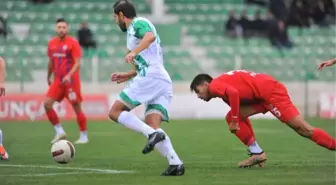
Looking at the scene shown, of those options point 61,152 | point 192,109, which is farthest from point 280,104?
point 192,109

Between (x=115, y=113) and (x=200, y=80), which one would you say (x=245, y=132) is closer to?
(x=200, y=80)

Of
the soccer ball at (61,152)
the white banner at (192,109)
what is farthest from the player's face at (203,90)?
the white banner at (192,109)

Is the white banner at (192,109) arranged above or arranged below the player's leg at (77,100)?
below

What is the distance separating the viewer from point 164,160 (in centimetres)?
1446

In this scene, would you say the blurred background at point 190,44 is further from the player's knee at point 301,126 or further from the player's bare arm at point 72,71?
the player's knee at point 301,126

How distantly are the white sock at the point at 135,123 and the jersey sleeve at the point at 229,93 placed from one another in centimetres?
114

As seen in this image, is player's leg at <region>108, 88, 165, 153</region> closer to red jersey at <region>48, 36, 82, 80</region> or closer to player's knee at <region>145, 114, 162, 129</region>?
player's knee at <region>145, 114, 162, 129</region>

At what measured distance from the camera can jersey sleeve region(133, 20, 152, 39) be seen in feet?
37.6

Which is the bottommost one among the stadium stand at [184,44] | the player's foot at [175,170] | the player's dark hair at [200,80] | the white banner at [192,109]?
the white banner at [192,109]

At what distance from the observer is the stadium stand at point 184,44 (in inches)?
1176

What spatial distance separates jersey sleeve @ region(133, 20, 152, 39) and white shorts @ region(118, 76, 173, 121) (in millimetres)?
561

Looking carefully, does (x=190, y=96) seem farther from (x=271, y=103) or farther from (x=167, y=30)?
(x=271, y=103)

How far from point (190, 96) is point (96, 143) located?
9.91m

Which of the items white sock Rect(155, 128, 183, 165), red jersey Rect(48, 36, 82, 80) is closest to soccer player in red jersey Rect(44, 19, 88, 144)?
red jersey Rect(48, 36, 82, 80)
